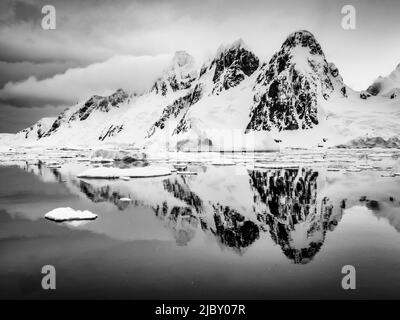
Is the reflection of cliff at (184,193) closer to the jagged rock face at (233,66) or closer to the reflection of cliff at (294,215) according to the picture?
the reflection of cliff at (294,215)

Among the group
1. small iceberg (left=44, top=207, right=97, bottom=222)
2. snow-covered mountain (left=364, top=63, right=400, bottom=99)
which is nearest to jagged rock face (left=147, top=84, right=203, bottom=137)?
snow-covered mountain (left=364, top=63, right=400, bottom=99)

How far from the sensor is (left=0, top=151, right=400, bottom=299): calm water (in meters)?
6.96

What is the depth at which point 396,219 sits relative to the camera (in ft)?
39.4

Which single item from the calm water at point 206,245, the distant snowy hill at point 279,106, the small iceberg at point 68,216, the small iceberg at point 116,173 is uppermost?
the distant snowy hill at point 279,106

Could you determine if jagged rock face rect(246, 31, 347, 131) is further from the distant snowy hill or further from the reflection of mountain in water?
the reflection of mountain in water

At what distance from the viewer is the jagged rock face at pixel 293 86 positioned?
359 ft

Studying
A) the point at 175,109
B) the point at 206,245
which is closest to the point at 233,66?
the point at 175,109

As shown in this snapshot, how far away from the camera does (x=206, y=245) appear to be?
9430mm

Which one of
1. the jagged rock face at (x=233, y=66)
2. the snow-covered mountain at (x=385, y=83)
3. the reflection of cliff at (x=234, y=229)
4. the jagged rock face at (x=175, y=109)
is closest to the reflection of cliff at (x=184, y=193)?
the reflection of cliff at (x=234, y=229)

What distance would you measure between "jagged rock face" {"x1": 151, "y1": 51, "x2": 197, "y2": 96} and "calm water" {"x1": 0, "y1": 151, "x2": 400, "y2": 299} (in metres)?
170

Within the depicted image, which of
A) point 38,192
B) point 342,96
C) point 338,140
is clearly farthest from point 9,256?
point 342,96

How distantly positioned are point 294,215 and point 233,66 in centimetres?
12507

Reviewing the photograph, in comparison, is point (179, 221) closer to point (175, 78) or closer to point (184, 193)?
point (184, 193)

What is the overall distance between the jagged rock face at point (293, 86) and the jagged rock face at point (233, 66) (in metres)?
9.59
